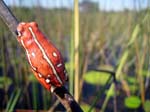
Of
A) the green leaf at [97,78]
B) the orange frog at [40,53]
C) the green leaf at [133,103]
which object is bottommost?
the green leaf at [97,78]

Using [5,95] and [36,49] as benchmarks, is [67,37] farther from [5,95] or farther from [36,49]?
[36,49]

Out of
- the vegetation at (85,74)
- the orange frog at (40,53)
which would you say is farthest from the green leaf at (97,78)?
the orange frog at (40,53)

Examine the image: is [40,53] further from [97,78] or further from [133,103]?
[97,78]

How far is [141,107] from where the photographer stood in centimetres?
162

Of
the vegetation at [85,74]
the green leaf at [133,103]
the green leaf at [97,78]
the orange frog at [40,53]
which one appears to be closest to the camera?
the orange frog at [40,53]

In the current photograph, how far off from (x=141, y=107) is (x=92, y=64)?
1058 millimetres

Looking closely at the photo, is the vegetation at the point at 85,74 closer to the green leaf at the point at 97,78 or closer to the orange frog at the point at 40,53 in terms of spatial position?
the green leaf at the point at 97,78

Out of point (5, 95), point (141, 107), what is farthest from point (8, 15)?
point (141, 107)

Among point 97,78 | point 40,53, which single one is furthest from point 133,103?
point 40,53

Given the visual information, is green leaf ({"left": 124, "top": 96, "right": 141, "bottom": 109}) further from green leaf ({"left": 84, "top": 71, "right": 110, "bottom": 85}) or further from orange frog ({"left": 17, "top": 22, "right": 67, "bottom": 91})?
orange frog ({"left": 17, "top": 22, "right": 67, "bottom": 91})

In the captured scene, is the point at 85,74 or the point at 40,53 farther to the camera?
the point at 85,74

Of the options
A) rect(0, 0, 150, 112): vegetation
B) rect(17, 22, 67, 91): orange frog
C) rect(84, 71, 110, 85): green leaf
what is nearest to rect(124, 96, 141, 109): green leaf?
rect(0, 0, 150, 112): vegetation

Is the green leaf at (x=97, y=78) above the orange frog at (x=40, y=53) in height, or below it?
below

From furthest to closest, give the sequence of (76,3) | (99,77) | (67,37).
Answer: (67,37) → (99,77) → (76,3)
